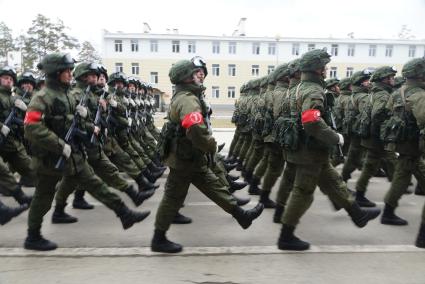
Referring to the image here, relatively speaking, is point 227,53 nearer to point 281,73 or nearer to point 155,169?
point 155,169

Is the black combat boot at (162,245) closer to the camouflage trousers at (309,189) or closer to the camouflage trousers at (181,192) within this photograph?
the camouflage trousers at (181,192)

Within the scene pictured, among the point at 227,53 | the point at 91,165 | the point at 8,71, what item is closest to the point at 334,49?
the point at 227,53

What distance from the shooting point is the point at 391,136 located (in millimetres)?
5152

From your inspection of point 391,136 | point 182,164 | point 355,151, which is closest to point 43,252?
point 182,164

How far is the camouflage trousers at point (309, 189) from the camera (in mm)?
4195

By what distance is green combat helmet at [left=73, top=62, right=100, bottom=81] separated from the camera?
5.28m

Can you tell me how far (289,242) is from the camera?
13.7 ft

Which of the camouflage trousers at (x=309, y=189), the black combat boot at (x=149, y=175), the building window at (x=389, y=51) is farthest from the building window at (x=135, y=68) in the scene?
the camouflage trousers at (x=309, y=189)

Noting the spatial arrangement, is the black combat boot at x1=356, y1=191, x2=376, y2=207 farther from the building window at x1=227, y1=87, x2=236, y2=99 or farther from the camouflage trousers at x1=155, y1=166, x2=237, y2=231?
the building window at x1=227, y1=87, x2=236, y2=99

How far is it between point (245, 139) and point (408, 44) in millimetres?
46168

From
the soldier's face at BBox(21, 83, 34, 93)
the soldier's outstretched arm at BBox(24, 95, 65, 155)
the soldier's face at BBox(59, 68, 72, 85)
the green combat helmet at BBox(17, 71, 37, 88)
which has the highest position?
the soldier's face at BBox(59, 68, 72, 85)

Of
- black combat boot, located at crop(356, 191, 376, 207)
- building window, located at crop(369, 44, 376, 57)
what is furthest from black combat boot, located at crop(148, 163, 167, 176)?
building window, located at crop(369, 44, 376, 57)

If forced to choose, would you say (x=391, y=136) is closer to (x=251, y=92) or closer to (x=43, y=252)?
(x=43, y=252)

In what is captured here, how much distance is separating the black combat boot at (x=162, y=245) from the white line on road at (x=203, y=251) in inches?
2.1
